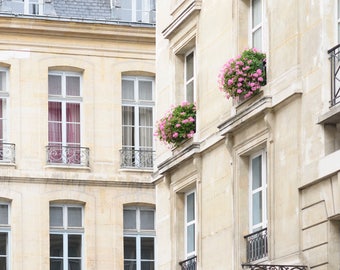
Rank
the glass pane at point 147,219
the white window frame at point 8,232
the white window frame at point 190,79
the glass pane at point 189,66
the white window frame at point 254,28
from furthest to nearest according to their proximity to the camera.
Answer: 1. the glass pane at point 147,219
2. the white window frame at point 8,232
3. the glass pane at point 189,66
4. the white window frame at point 190,79
5. the white window frame at point 254,28

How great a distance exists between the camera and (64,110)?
39344mm

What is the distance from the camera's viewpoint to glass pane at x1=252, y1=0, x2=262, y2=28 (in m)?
24.8

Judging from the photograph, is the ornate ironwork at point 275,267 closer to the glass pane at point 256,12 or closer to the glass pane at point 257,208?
the glass pane at point 257,208

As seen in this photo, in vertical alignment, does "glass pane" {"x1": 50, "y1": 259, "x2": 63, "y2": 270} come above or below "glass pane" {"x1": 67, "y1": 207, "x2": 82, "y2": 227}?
below

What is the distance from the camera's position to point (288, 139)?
2256 centimetres

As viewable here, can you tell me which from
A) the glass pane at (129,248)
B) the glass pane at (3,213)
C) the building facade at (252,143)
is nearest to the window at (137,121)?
the glass pane at (129,248)

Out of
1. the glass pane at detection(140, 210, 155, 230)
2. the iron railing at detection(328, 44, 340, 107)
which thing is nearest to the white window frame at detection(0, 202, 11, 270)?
the glass pane at detection(140, 210, 155, 230)

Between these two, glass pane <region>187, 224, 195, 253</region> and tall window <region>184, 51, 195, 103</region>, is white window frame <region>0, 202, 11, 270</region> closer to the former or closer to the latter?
tall window <region>184, 51, 195, 103</region>

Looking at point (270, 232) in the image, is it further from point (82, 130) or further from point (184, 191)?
point (82, 130)

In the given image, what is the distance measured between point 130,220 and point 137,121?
8.24 feet

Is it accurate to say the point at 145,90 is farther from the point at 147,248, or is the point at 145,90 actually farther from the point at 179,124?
the point at 179,124

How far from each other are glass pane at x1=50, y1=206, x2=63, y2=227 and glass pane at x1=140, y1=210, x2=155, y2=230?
2110 millimetres

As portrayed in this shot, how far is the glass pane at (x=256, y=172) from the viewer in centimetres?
2428

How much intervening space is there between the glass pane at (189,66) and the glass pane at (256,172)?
4059 mm
